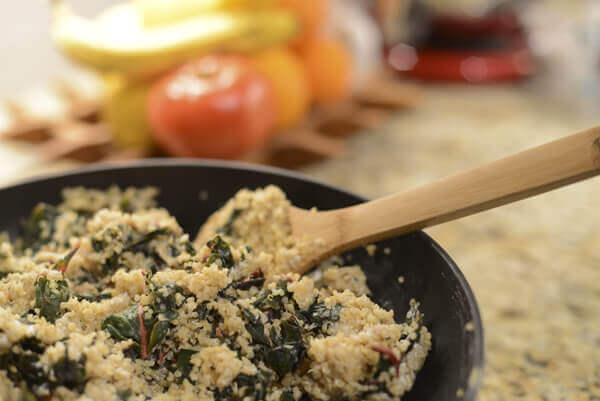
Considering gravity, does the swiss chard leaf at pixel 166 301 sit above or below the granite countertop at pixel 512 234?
below

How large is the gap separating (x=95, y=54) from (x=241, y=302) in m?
0.96

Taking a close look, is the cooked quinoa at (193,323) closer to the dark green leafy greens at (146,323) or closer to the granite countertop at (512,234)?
the dark green leafy greens at (146,323)

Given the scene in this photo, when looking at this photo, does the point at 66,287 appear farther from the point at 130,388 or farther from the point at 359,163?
the point at 359,163

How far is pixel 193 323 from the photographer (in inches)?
24.8

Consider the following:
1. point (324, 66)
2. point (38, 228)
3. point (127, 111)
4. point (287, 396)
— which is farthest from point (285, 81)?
point (287, 396)

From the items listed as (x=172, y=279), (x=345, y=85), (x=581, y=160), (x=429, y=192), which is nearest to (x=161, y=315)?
(x=172, y=279)

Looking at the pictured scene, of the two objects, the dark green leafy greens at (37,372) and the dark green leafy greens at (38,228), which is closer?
the dark green leafy greens at (37,372)

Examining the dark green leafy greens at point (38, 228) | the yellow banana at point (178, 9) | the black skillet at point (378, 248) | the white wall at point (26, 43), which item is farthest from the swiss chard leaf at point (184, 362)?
the white wall at point (26, 43)

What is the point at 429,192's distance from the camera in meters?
0.65

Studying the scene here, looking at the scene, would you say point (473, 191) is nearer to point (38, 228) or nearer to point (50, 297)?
point (50, 297)

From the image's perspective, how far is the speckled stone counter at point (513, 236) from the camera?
32.1 inches

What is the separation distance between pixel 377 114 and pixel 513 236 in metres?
0.66

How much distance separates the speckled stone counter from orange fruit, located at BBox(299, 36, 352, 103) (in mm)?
180

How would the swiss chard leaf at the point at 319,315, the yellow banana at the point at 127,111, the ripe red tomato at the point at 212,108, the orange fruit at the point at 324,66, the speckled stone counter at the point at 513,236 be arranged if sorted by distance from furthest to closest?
1. the orange fruit at the point at 324,66
2. the yellow banana at the point at 127,111
3. the ripe red tomato at the point at 212,108
4. the speckled stone counter at the point at 513,236
5. the swiss chard leaf at the point at 319,315
